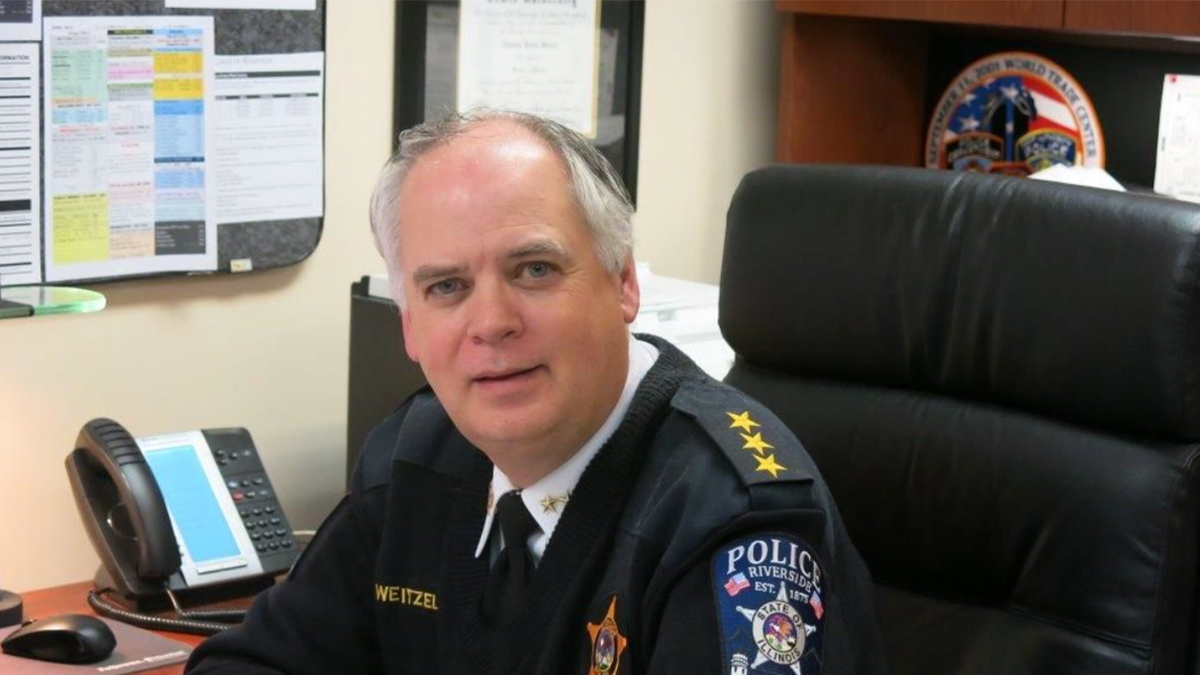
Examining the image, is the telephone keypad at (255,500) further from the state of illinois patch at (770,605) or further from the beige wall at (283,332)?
the state of illinois patch at (770,605)

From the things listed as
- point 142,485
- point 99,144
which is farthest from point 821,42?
point 142,485

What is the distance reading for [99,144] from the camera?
2170 mm

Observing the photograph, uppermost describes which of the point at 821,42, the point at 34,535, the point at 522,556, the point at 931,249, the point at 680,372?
the point at 821,42

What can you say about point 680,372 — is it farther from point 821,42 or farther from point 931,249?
point 821,42

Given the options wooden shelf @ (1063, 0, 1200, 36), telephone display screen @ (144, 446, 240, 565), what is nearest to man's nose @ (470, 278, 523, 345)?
telephone display screen @ (144, 446, 240, 565)

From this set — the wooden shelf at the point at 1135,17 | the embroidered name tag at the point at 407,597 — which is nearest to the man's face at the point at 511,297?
the embroidered name tag at the point at 407,597

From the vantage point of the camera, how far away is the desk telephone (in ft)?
6.57

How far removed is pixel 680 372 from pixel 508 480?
0.63 ft

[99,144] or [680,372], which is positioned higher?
[99,144]

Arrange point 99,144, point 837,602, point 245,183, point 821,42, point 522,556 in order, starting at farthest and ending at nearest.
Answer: point 821,42 < point 245,183 < point 99,144 < point 522,556 < point 837,602

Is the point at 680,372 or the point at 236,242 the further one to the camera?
the point at 236,242

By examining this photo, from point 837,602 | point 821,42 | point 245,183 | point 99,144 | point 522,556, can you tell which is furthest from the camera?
point 821,42

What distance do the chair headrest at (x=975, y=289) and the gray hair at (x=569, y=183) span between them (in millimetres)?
238

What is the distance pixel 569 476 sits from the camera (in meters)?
1.57
